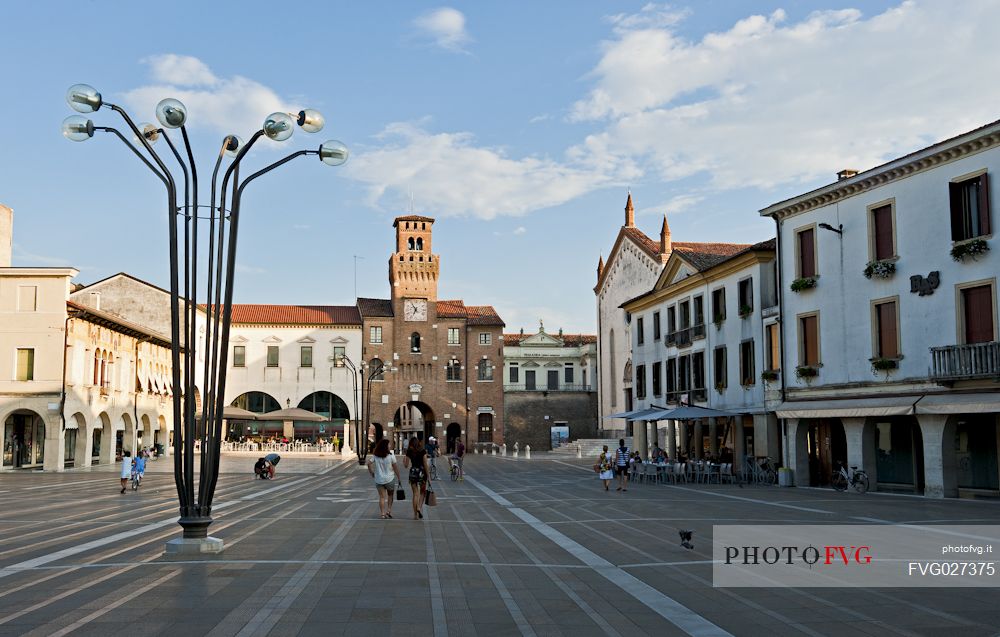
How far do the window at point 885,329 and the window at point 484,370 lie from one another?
161 feet

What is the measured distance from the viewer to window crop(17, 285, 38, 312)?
40.8m

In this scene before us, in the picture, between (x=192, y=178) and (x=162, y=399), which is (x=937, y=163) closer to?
(x=192, y=178)

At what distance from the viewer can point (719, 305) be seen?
37344mm

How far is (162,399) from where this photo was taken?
58.4 metres

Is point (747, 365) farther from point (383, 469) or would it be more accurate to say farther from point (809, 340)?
point (383, 469)

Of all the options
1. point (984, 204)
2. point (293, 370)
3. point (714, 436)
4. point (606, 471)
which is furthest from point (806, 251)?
point (293, 370)

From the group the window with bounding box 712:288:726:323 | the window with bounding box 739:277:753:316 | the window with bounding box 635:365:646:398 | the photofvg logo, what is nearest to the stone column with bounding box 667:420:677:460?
the window with bounding box 635:365:646:398

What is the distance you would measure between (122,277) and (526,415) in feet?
114

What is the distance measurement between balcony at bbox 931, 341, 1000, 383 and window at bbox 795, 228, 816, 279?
6.47 m

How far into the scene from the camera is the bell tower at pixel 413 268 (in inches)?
2923

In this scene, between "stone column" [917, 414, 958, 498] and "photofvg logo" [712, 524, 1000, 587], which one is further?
"stone column" [917, 414, 958, 498]

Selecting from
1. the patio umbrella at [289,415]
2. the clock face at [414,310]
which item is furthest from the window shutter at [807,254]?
the clock face at [414,310]

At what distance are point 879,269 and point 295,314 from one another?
53.7m

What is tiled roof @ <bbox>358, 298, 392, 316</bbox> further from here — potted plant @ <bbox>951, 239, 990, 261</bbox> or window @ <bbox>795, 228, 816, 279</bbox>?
potted plant @ <bbox>951, 239, 990, 261</bbox>
